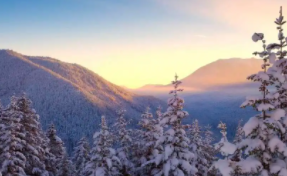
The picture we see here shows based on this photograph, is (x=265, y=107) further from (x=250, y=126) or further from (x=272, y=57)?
(x=272, y=57)

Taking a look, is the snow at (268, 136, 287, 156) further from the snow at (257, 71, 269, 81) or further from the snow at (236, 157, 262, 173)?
the snow at (257, 71, 269, 81)

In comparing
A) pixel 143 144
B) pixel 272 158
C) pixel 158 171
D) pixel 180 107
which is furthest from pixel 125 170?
pixel 272 158

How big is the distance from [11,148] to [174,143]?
462 inches

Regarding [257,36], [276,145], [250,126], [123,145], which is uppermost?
[257,36]

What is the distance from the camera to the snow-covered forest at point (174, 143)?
8938 mm

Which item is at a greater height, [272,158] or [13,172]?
[272,158]

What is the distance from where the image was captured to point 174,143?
62.7 ft

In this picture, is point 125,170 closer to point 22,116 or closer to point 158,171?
point 158,171

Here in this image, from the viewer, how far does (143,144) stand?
24.7 metres

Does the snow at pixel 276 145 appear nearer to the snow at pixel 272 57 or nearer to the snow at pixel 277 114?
the snow at pixel 277 114

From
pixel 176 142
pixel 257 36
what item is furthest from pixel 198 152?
pixel 257 36

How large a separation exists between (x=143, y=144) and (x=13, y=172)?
9.76m

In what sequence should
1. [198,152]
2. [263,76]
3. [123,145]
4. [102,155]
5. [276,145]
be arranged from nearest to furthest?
[276,145], [263,76], [102,155], [123,145], [198,152]

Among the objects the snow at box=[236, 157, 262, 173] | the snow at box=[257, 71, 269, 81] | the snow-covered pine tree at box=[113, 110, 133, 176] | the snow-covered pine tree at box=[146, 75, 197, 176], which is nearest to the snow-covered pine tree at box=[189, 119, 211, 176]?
the snow-covered pine tree at box=[113, 110, 133, 176]
